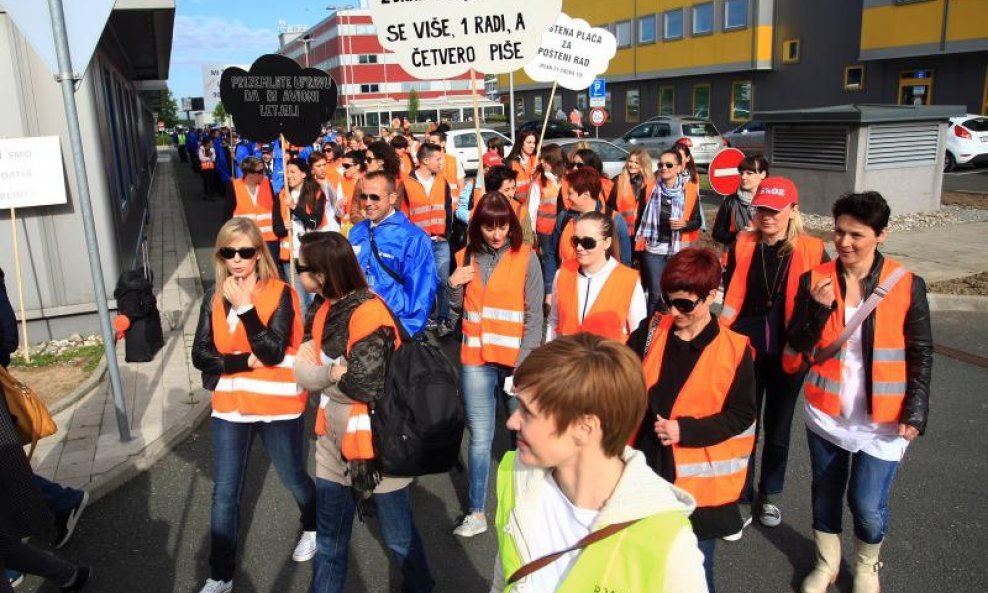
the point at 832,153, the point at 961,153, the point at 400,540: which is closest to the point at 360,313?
the point at 400,540

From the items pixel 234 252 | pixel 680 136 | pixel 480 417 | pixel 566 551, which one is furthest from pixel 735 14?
pixel 566 551

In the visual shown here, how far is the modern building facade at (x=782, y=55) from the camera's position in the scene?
2561 cm

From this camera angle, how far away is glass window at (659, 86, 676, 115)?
1556 inches

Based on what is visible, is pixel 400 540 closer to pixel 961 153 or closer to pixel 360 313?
pixel 360 313

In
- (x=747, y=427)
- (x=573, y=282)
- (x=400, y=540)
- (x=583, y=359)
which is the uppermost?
(x=583, y=359)

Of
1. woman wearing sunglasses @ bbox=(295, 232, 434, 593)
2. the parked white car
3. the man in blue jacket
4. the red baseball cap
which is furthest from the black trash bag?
the parked white car

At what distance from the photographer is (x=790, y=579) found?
12.5 feet

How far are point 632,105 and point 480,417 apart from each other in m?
40.8

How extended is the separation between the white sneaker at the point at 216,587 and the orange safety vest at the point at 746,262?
2.93m

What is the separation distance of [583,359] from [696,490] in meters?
1.29

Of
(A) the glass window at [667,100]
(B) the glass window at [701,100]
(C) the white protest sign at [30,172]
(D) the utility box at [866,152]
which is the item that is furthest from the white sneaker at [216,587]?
(A) the glass window at [667,100]

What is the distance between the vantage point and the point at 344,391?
3100mm

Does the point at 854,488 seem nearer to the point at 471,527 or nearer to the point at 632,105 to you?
the point at 471,527

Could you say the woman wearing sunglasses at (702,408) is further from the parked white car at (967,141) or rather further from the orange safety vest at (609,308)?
the parked white car at (967,141)
